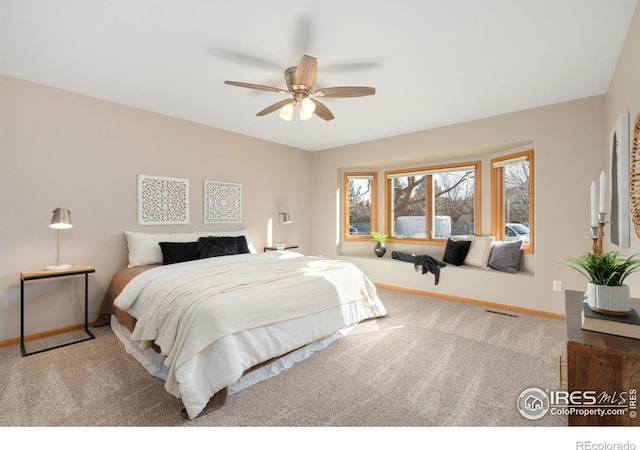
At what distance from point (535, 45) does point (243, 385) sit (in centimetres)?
333

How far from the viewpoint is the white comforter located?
1855mm

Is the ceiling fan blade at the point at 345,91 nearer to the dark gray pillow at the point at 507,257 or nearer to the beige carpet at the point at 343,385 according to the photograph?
the beige carpet at the point at 343,385

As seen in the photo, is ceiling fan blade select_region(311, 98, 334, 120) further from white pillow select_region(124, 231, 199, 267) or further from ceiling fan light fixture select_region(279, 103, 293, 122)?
white pillow select_region(124, 231, 199, 267)

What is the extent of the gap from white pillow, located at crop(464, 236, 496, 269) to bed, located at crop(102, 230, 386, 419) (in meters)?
1.75

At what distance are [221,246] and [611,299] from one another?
3576 mm

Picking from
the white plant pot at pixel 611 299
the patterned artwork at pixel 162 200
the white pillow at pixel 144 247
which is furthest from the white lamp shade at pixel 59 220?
the white plant pot at pixel 611 299

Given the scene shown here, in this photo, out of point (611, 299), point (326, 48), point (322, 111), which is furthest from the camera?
point (322, 111)

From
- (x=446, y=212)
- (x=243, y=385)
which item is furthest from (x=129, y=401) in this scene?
(x=446, y=212)

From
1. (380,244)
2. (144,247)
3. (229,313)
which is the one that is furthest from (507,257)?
(144,247)

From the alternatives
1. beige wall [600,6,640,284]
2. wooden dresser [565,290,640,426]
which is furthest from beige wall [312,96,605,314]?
wooden dresser [565,290,640,426]

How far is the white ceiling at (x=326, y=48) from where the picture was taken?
74.6 inches

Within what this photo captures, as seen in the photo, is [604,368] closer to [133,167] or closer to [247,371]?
[247,371]

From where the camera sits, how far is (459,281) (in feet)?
13.9

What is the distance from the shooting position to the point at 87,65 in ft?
8.46
